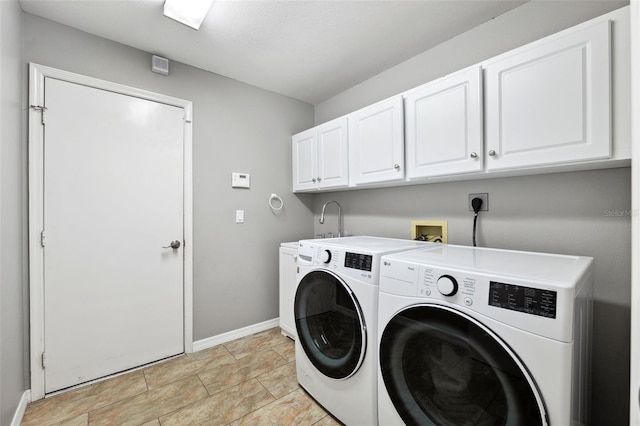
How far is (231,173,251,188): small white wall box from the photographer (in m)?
2.51

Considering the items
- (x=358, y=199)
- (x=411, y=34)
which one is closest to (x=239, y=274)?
(x=358, y=199)

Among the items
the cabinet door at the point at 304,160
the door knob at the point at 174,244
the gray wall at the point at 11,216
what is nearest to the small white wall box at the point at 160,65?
the gray wall at the point at 11,216

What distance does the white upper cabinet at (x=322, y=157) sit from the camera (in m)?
2.27

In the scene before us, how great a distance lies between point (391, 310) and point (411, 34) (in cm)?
184

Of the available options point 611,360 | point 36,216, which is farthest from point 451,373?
point 36,216

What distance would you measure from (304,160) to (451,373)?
2.14 meters

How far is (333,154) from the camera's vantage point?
7.72 ft

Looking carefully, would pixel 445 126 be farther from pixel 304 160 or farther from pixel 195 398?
pixel 195 398

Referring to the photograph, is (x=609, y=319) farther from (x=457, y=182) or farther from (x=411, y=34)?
(x=411, y=34)

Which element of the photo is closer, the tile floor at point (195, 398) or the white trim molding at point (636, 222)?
the white trim molding at point (636, 222)

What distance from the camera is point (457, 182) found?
190cm

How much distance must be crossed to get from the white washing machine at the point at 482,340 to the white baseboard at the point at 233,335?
64.7 inches

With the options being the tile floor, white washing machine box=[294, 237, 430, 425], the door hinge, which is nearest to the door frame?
the door hinge

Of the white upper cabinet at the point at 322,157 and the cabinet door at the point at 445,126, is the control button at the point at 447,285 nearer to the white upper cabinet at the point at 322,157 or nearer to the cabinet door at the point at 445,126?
the cabinet door at the point at 445,126
